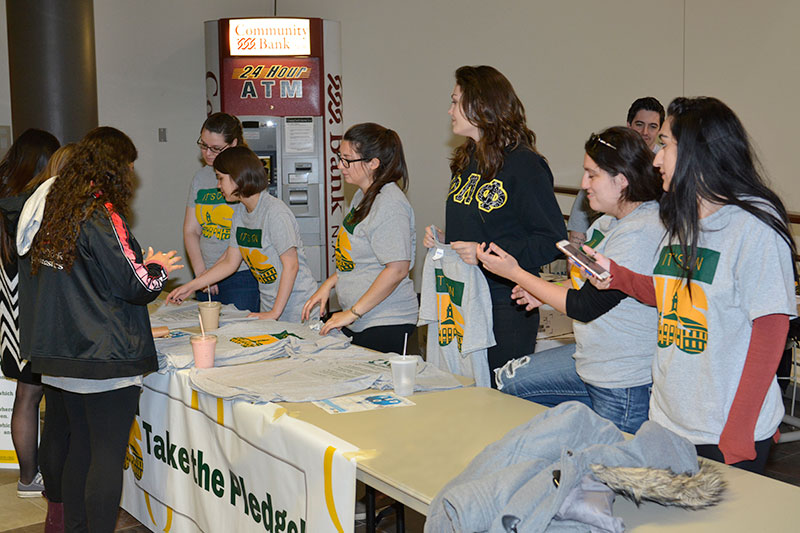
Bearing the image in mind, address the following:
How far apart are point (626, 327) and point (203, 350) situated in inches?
53.4

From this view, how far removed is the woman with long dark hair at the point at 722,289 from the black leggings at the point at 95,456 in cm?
165

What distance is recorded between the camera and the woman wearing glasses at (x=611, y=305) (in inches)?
88.2

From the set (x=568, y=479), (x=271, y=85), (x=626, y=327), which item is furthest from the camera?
(x=271, y=85)

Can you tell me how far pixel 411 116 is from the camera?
7.78 m

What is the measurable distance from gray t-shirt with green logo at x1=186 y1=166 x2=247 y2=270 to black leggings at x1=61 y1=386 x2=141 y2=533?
1.40 m

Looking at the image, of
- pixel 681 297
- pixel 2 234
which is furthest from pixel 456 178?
pixel 2 234

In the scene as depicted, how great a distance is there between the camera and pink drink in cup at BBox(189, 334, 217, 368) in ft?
8.82

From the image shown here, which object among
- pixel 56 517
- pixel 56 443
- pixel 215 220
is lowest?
pixel 56 517

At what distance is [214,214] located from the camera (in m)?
3.97

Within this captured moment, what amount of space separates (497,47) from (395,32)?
3.71 feet

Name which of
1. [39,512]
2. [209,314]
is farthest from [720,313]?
[39,512]

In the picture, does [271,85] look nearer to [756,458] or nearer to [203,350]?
[203,350]

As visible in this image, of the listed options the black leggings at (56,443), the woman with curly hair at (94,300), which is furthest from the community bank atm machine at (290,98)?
the woman with curly hair at (94,300)

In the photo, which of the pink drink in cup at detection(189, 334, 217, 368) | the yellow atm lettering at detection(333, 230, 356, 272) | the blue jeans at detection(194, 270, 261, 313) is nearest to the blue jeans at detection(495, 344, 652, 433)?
the yellow atm lettering at detection(333, 230, 356, 272)
